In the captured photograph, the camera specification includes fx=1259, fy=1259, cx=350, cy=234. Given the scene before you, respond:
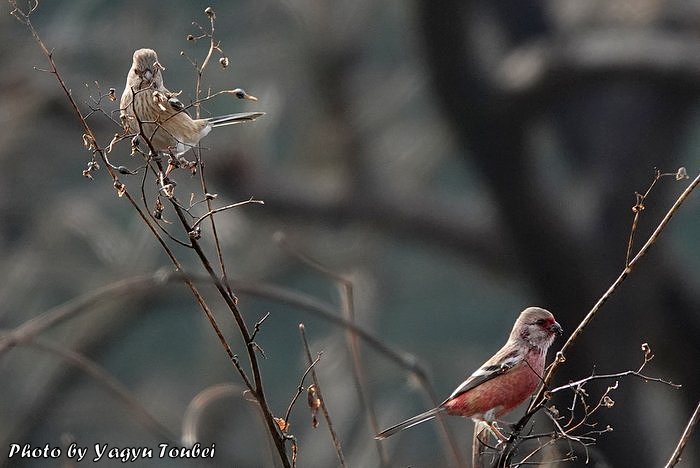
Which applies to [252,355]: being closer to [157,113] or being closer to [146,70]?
[157,113]

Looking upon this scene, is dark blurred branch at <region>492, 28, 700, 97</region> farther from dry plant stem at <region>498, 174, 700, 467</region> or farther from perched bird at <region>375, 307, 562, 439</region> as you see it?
dry plant stem at <region>498, 174, 700, 467</region>

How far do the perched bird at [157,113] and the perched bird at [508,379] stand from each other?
916 mm

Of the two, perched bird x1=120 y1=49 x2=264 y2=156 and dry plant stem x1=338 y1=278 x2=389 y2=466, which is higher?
perched bird x1=120 y1=49 x2=264 y2=156

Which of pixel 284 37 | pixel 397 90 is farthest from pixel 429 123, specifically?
pixel 284 37

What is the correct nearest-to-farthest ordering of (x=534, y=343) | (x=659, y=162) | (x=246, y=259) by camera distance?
(x=534, y=343), (x=659, y=162), (x=246, y=259)

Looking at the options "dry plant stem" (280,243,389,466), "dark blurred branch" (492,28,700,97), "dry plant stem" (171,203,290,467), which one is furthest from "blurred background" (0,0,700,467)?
"dry plant stem" (171,203,290,467)

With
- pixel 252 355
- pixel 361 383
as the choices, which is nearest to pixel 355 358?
pixel 361 383

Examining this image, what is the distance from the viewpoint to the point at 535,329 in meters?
3.35

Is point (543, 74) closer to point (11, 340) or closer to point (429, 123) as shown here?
point (429, 123)

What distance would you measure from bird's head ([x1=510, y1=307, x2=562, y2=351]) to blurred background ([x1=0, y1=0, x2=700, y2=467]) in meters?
4.31

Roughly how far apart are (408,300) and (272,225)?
4.55 metres

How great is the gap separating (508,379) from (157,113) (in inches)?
50.7

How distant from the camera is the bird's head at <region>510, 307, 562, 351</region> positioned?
3.18 meters

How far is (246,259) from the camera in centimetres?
1175
